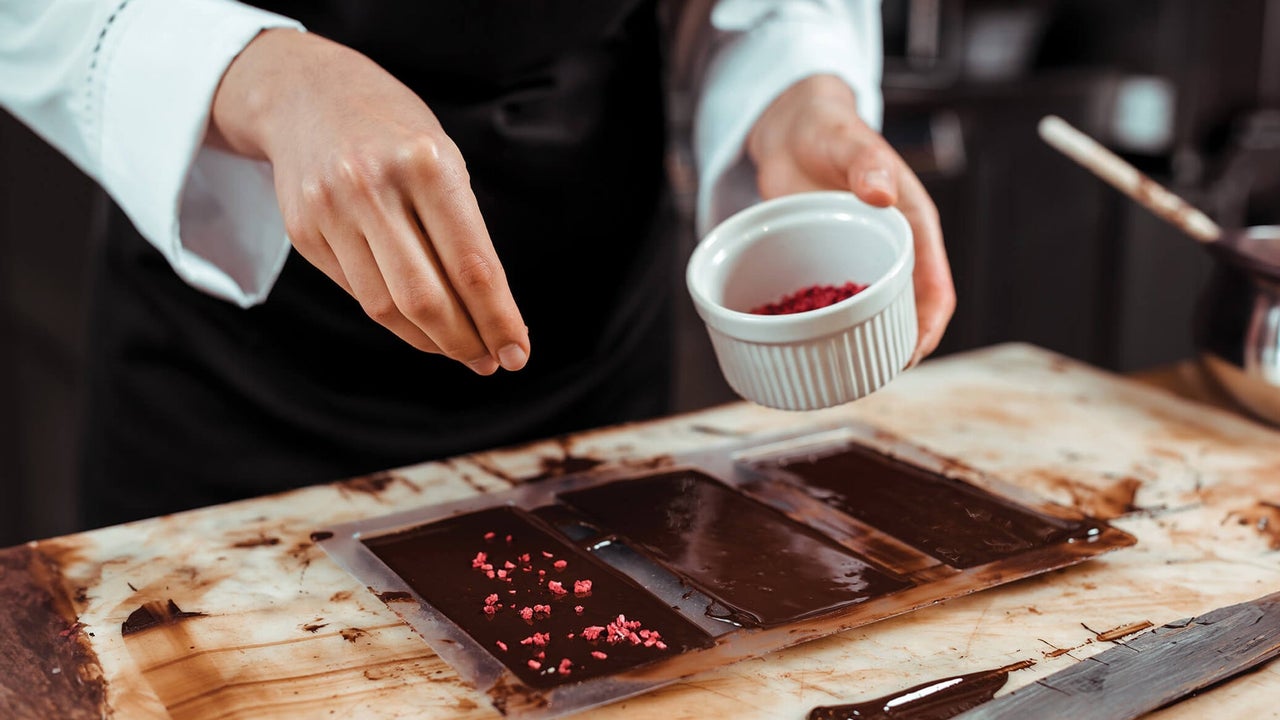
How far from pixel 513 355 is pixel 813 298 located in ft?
0.91

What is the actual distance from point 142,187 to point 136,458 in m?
0.42

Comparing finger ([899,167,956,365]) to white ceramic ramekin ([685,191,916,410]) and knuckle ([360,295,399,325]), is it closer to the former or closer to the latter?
white ceramic ramekin ([685,191,916,410])

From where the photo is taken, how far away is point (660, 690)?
71cm

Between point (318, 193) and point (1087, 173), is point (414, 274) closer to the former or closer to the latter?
point (318, 193)

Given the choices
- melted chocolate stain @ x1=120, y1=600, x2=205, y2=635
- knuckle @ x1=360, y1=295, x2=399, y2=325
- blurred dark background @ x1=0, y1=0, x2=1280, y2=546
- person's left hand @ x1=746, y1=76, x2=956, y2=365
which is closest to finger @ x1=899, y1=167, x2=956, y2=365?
person's left hand @ x1=746, y1=76, x2=956, y2=365

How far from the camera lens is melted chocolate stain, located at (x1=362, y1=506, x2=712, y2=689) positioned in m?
0.70

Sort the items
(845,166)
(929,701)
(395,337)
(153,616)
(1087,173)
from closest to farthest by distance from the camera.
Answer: (929,701)
(153,616)
(845,166)
(395,337)
(1087,173)

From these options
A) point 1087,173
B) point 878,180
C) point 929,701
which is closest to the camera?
point 929,701

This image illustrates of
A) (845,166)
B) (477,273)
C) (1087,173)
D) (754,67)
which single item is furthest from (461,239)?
(1087,173)

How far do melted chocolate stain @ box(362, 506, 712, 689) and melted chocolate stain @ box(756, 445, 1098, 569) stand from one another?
0.76ft

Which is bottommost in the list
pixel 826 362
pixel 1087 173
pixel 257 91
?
pixel 1087 173

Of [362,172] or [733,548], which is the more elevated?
[362,172]

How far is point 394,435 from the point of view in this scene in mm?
1239

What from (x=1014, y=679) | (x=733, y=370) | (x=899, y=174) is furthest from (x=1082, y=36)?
(x=1014, y=679)
